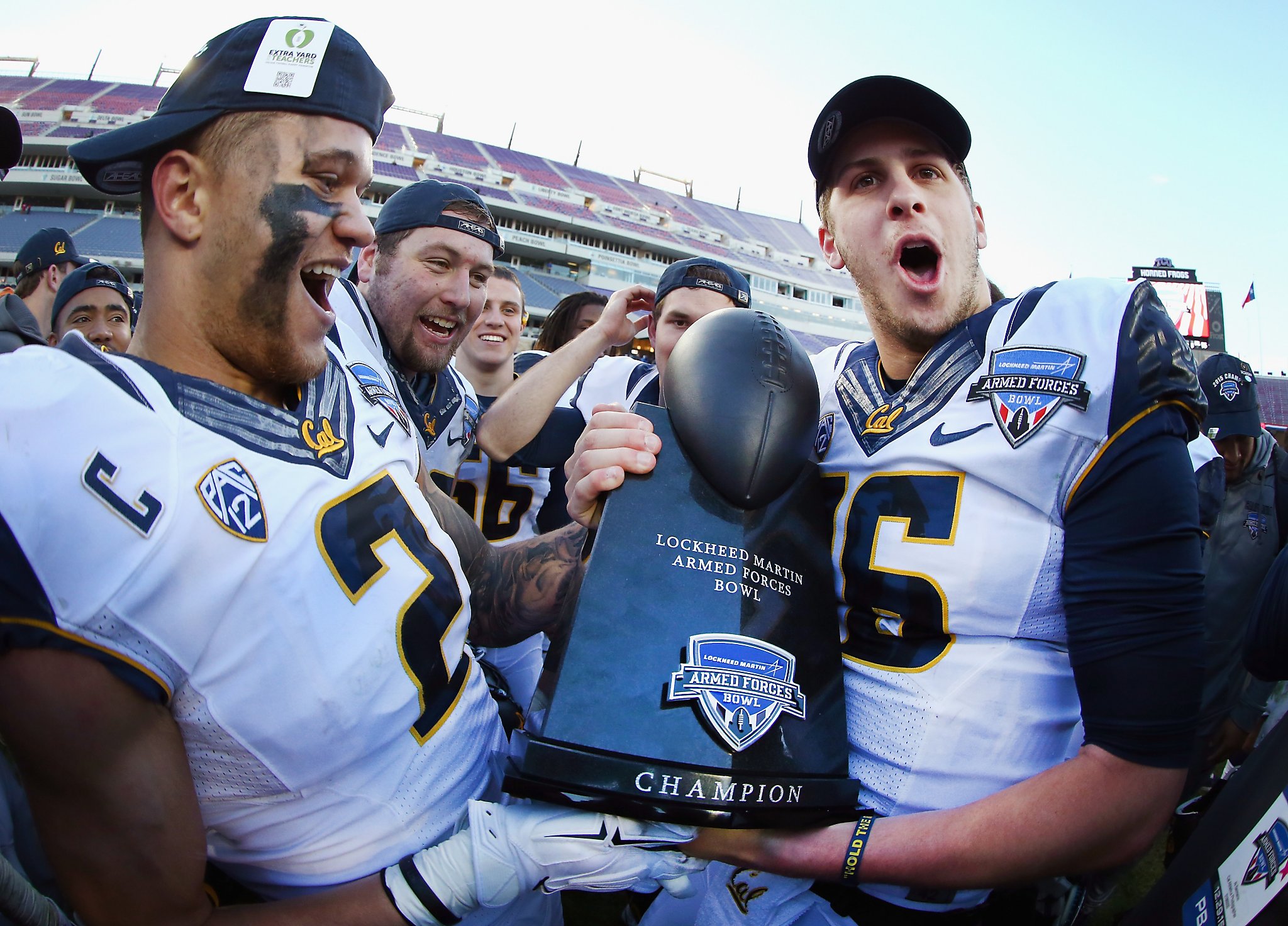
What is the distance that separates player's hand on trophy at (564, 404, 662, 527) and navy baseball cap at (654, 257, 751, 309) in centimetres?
164

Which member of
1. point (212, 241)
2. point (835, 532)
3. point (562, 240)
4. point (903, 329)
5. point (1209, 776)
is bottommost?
point (1209, 776)

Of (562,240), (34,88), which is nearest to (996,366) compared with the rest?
(562,240)

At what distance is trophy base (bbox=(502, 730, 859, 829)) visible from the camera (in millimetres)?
937

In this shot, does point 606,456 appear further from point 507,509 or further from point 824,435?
point 507,509

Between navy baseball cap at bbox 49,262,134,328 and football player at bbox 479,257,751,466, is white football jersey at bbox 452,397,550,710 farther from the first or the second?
navy baseball cap at bbox 49,262,134,328

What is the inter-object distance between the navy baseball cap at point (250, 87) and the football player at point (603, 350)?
151 centimetres

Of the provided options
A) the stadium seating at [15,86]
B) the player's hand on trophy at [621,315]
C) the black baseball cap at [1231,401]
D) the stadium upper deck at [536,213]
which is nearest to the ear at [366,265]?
the player's hand on trophy at [621,315]

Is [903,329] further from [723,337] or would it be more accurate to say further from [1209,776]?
[1209,776]

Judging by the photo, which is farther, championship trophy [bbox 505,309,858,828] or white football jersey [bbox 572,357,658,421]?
white football jersey [bbox 572,357,658,421]

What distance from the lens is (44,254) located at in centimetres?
430

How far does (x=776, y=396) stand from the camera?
124 centimetres

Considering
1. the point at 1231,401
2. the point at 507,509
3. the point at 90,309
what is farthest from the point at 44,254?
the point at 1231,401

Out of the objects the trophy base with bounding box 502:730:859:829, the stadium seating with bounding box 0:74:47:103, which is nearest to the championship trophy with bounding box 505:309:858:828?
the trophy base with bounding box 502:730:859:829

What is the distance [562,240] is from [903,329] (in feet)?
113
